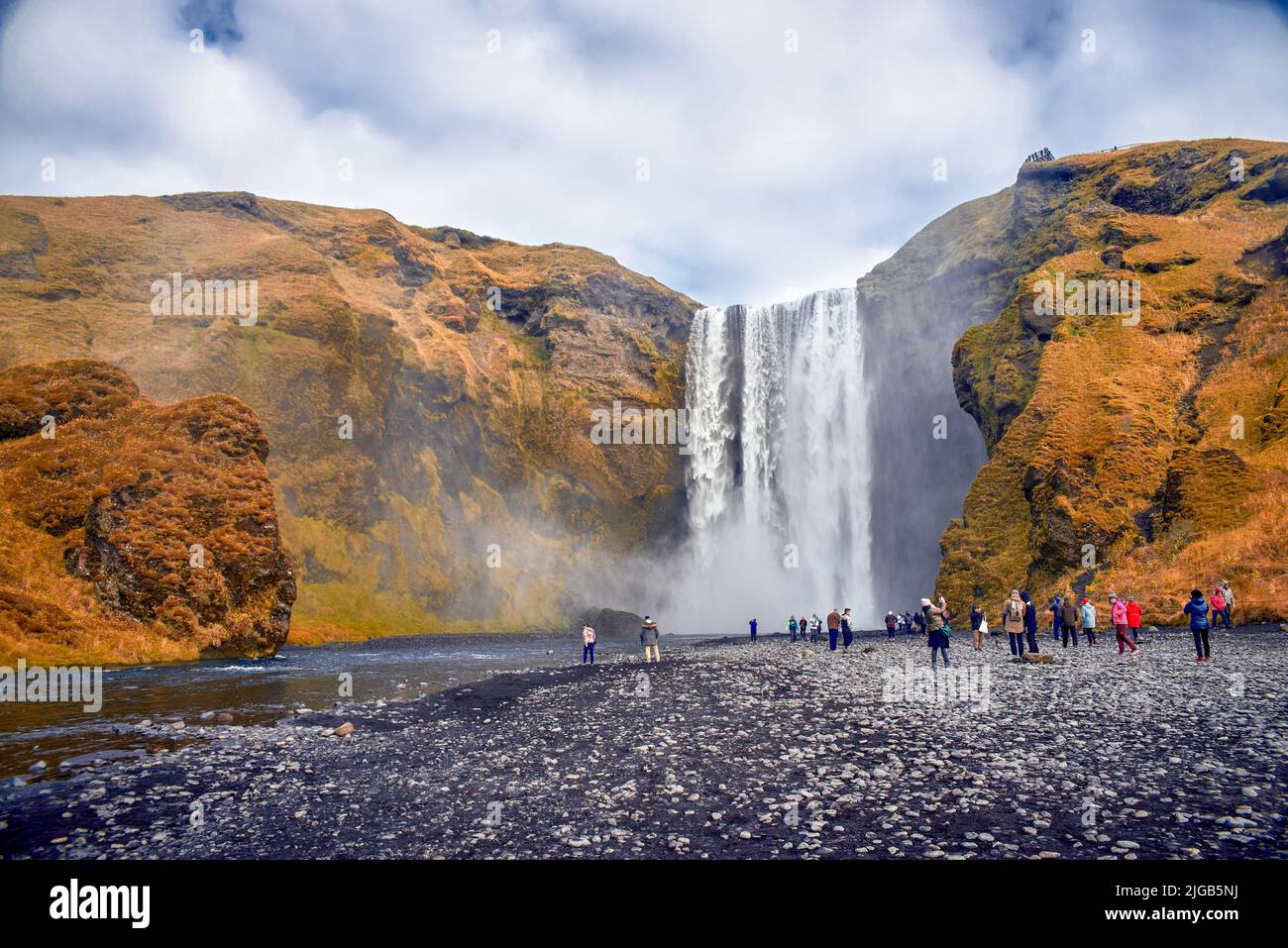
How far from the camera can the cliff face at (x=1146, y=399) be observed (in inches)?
1304

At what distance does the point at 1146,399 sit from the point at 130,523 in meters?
58.9

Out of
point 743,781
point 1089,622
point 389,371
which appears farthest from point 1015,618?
point 389,371

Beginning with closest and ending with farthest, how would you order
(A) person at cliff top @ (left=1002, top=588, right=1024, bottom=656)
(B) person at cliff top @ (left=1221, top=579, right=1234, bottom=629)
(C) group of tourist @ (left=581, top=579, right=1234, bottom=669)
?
(C) group of tourist @ (left=581, top=579, right=1234, bottom=669) < (A) person at cliff top @ (left=1002, top=588, right=1024, bottom=656) < (B) person at cliff top @ (left=1221, top=579, right=1234, bottom=629)

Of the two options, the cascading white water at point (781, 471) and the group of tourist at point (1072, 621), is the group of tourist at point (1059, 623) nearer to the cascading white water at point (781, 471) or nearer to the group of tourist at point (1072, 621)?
the group of tourist at point (1072, 621)

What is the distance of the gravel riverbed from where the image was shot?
8.02m

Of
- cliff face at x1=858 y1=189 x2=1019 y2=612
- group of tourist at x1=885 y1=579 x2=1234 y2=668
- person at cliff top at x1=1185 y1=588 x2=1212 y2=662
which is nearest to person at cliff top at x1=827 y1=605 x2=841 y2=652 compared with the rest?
group of tourist at x1=885 y1=579 x2=1234 y2=668

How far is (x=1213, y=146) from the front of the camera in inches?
2340

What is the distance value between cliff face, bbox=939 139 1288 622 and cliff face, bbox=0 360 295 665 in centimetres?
A: 4260

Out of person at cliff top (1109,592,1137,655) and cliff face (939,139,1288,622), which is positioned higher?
cliff face (939,139,1288,622)

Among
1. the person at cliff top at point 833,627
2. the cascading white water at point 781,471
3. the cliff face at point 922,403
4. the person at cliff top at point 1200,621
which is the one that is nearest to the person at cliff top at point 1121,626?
the person at cliff top at point 1200,621

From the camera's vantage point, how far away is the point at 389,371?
74312mm

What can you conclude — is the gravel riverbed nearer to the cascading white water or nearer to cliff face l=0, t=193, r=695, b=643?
cliff face l=0, t=193, r=695, b=643

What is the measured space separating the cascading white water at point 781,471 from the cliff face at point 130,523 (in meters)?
45.4
